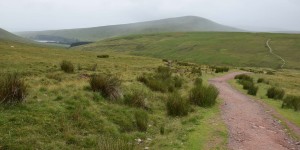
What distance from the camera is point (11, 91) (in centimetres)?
1013

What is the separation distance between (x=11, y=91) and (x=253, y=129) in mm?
8796

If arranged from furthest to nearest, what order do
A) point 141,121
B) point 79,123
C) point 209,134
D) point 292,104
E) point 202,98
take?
1. point 292,104
2. point 202,98
3. point 141,121
4. point 209,134
5. point 79,123

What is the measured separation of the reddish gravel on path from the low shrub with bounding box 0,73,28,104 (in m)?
7.05

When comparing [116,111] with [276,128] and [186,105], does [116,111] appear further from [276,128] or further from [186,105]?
[276,128]

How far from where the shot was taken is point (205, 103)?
624 inches

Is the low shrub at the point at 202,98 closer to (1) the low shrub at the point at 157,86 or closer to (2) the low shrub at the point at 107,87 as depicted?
(1) the low shrub at the point at 157,86

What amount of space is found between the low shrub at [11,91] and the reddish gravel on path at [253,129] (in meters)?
7.05

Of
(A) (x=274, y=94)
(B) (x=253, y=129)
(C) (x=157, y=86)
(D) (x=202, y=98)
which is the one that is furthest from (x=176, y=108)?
(A) (x=274, y=94)

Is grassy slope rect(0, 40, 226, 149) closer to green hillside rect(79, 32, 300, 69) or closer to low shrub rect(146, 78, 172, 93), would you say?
low shrub rect(146, 78, 172, 93)

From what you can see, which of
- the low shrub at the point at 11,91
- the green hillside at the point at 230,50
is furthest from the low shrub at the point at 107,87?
the green hillside at the point at 230,50

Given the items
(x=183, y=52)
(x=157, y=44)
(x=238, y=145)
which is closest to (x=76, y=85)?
(x=238, y=145)

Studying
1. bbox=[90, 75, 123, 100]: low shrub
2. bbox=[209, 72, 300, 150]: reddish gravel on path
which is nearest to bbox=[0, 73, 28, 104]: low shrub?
bbox=[90, 75, 123, 100]: low shrub

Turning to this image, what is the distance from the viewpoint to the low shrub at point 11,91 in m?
9.99

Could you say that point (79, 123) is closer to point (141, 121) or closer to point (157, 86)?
point (141, 121)
